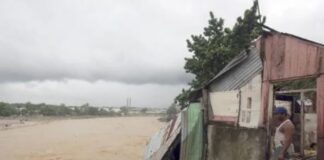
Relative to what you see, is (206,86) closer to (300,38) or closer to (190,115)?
(190,115)

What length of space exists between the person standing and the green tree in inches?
253

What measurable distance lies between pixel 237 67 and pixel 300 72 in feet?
7.43

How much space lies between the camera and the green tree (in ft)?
45.3

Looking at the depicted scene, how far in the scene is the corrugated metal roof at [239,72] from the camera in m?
8.38

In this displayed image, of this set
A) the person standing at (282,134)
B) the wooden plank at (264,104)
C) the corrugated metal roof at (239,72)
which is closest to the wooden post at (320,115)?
the person standing at (282,134)

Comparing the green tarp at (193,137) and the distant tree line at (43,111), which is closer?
the green tarp at (193,137)

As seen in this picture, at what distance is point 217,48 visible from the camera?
14055mm

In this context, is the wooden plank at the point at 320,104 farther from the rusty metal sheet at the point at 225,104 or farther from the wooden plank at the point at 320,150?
the rusty metal sheet at the point at 225,104

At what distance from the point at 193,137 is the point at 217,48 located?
513 cm

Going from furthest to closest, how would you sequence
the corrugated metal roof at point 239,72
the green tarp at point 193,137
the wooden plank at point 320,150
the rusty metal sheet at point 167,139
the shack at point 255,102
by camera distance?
the rusty metal sheet at point 167,139 < the green tarp at point 193,137 < the corrugated metal roof at point 239,72 < the shack at point 255,102 < the wooden plank at point 320,150

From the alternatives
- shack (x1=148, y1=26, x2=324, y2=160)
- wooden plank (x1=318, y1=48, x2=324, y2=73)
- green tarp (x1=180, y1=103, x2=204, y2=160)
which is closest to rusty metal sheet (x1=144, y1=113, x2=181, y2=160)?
shack (x1=148, y1=26, x2=324, y2=160)

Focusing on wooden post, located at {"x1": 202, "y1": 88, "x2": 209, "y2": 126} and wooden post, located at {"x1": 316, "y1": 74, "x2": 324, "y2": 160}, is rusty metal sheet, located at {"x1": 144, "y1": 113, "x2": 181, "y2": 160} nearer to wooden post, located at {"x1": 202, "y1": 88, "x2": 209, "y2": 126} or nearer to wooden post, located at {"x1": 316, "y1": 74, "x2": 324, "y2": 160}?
wooden post, located at {"x1": 202, "y1": 88, "x2": 209, "y2": 126}

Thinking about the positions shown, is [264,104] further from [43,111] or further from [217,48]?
[43,111]

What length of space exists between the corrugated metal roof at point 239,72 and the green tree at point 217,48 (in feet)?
13.6
